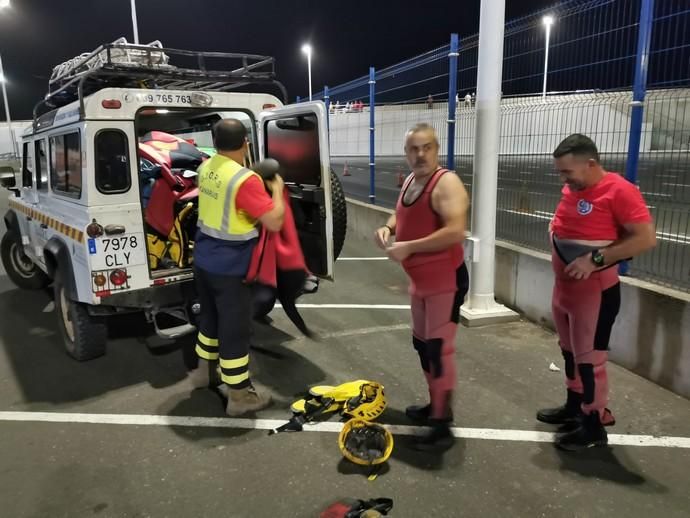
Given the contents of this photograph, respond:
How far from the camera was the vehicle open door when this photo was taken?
4176mm

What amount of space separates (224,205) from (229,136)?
45 centimetres

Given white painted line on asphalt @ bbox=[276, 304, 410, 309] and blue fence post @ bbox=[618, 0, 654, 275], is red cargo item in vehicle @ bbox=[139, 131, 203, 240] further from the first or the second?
blue fence post @ bbox=[618, 0, 654, 275]

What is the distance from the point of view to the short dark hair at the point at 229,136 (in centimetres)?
336

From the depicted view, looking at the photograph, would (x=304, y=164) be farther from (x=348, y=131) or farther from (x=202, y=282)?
(x=348, y=131)

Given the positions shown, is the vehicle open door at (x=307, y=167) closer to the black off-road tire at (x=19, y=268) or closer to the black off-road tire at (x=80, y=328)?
the black off-road tire at (x=80, y=328)

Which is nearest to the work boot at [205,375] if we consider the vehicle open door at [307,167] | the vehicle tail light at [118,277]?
the vehicle tail light at [118,277]

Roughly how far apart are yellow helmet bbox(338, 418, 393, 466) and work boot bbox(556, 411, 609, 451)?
3.43 ft

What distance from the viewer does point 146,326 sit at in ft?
18.0

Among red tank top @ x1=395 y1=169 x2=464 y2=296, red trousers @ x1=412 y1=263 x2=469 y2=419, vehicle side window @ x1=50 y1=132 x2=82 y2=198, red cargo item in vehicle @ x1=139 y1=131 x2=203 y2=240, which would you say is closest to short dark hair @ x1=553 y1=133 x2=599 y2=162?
red tank top @ x1=395 y1=169 x2=464 y2=296

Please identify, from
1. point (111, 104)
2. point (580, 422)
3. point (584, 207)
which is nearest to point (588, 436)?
point (580, 422)

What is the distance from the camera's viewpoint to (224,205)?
10.9 feet

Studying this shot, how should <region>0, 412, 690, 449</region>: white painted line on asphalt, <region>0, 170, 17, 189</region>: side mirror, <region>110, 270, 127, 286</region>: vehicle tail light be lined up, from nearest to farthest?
<region>0, 412, 690, 449</region>: white painted line on asphalt → <region>110, 270, 127, 286</region>: vehicle tail light → <region>0, 170, 17, 189</region>: side mirror

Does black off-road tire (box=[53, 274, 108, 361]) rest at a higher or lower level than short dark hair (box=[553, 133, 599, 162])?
lower

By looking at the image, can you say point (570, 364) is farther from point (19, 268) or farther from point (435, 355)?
point (19, 268)
